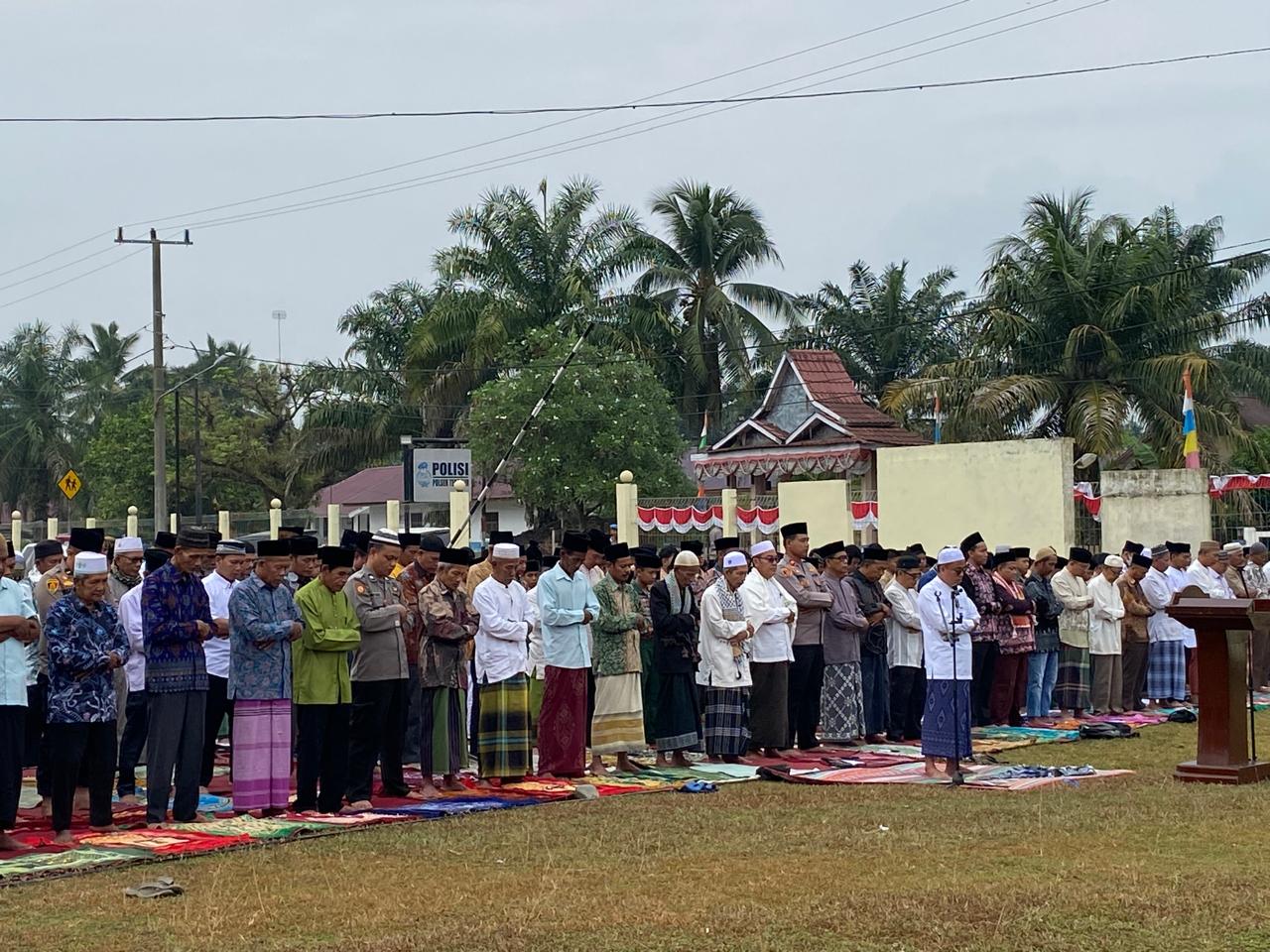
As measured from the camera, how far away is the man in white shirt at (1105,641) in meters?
16.6

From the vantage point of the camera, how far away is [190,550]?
988cm

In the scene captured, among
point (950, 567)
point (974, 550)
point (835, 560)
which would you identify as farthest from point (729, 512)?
point (950, 567)

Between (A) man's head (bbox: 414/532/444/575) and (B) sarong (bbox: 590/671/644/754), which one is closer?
(A) man's head (bbox: 414/532/444/575)

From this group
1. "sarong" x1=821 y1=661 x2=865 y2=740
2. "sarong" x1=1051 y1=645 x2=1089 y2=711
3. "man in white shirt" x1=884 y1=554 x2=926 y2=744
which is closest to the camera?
"sarong" x1=821 y1=661 x2=865 y2=740

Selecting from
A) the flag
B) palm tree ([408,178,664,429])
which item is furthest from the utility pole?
the flag

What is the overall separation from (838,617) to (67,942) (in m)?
8.13

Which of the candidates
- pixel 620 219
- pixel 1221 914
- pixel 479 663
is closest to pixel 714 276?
pixel 620 219

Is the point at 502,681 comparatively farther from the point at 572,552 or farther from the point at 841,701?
the point at 841,701

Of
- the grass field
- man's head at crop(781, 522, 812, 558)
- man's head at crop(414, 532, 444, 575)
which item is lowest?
the grass field

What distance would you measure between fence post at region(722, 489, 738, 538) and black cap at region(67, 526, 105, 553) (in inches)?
566

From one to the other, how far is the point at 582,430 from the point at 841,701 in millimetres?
19266

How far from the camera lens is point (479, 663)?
11.6m

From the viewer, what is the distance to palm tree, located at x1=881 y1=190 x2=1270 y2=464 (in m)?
29.7

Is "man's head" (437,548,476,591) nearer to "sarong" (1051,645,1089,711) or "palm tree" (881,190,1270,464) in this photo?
"sarong" (1051,645,1089,711)
